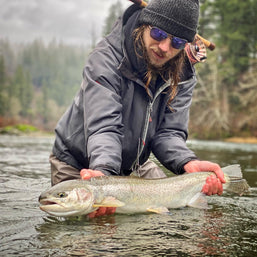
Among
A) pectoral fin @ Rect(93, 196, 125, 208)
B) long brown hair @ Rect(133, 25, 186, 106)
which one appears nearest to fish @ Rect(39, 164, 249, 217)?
pectoral fin @ Rect(93, 196, 125, 208)

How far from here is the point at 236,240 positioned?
8.41 feet

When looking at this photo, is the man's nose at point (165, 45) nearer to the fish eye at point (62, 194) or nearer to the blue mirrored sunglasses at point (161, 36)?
the blue mirrored sunglasses at point (161, 36)

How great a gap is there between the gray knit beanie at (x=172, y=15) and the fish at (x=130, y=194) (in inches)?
53.3

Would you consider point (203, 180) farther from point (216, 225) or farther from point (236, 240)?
point (236, 240)

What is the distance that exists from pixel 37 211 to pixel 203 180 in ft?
5.11

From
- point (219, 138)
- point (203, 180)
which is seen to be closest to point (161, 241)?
point (203, 180)

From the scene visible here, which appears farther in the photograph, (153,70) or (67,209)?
(153,70)

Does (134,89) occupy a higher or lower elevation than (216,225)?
higher

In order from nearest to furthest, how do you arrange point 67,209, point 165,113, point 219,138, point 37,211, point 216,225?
1. point 67,209
2. point 216,225
3. point 37,211
4. point 165,113
5. point 219,138

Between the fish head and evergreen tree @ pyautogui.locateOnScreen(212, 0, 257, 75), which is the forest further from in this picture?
the fish head

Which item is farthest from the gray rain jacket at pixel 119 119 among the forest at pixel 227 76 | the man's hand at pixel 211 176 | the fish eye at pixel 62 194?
the forest at pixel 227 76

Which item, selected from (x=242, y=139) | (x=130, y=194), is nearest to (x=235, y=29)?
(x=242, y=139)

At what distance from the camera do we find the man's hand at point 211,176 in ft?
11.3

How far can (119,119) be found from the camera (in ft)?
10.6
